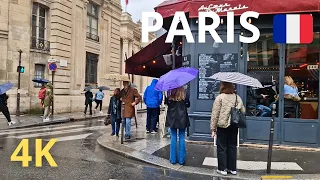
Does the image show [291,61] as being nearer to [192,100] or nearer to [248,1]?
[248,1]

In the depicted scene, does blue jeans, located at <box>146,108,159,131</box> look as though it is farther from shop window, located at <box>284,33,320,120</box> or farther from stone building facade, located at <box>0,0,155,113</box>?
stone building facade, located at <box>0,0,155,113</box>

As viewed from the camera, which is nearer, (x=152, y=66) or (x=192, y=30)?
(x=192, y=30)

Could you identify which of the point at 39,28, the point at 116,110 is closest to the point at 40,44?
the point at 39,28

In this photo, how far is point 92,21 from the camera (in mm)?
26031

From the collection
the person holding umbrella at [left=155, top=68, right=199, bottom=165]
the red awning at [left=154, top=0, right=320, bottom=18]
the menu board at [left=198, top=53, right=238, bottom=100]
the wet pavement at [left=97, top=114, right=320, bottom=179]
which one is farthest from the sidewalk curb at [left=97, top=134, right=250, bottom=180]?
the red awning at [left=154, top=0, right=320, bottom=18]

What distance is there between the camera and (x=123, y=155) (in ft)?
25.4

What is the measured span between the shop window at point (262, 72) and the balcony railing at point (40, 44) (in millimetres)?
14805

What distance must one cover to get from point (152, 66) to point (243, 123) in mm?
9084

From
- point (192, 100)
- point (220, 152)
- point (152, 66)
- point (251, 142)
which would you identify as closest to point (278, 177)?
point (220, 152)

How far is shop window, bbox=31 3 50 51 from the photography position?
789 inches

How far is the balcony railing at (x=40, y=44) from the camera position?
19941mm

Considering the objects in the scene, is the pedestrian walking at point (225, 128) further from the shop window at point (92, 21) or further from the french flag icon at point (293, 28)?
the shop window at point (92, 21)

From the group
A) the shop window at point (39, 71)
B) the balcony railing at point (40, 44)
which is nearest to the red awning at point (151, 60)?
the shop window at point (39, 71)

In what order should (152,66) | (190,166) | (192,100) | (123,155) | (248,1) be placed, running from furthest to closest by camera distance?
(152,66)
(192,100)
(248,1)
(123,155)
(190,166)
